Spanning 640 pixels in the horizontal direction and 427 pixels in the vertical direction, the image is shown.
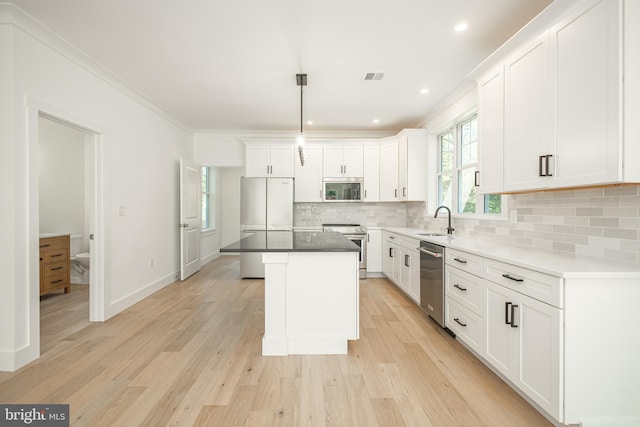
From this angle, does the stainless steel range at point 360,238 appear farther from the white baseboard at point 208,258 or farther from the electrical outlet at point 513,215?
the white baseboard at point 208,258

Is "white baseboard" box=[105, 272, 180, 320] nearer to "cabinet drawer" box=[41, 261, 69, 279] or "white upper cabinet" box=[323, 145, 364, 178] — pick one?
"cabinet drawer" box=[41, 261, 69, 279]

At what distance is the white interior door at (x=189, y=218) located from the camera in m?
4.89

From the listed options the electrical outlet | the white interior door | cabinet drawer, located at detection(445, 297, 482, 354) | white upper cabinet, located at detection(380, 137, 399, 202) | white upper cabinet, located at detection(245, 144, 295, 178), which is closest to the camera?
cabinet drawer, located at detection(445, 297, 482, 354)

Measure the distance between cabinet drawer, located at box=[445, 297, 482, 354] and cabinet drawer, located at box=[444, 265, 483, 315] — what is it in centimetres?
6

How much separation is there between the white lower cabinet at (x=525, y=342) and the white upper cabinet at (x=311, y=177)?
11.8 feet

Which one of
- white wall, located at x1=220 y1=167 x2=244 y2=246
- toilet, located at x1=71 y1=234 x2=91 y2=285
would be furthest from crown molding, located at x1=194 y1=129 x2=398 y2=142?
toilet, located at x1=71 y1=234 x2=91 y2=285

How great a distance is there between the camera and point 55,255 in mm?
4129

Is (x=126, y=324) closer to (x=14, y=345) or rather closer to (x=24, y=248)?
(x=14, y=345)

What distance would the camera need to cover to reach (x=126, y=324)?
3141 millimetres

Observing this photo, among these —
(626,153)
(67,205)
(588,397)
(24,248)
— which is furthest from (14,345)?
(626,153)

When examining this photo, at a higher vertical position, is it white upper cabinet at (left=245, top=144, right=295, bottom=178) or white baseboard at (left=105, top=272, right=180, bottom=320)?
white upper cabinet at (left=245, top=144, right=295, bottom=178)

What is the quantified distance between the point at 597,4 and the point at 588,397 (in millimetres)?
2073

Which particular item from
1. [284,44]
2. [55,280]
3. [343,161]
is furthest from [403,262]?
[55,280]

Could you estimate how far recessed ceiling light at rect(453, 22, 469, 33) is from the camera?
2.39m
